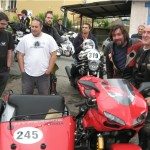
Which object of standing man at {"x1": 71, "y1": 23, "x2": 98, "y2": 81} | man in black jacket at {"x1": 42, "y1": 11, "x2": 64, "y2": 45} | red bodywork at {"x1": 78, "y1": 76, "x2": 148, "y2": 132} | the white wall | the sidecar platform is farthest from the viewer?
the white wall

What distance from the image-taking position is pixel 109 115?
3.13m

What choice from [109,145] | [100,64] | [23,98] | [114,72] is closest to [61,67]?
[100,64]

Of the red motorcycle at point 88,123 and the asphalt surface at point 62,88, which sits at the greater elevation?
the red motorcycle at point 88,123

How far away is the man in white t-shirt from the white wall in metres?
12.2

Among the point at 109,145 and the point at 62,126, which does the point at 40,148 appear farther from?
the point at 109,145

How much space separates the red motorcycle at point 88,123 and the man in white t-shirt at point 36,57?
182 centimetres

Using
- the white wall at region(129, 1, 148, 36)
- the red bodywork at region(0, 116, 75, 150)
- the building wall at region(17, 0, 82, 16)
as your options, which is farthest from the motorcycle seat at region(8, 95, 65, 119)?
the building wall at region(17, 0, 82, 16)

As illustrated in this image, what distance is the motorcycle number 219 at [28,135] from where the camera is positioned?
10.9 feet

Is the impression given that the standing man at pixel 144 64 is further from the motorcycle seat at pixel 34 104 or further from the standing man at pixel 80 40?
the standing man at pixel 80 40

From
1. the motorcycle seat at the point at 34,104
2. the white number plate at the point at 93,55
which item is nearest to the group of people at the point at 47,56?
the motorcycle seat at the point at 34,104

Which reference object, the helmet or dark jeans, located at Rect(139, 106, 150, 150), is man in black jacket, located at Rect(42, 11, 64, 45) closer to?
the helmet

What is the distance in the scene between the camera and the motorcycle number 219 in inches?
130

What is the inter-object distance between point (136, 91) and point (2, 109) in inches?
63.3

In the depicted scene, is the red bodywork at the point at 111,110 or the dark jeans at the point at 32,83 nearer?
the red bodywork at the point at 111,110
